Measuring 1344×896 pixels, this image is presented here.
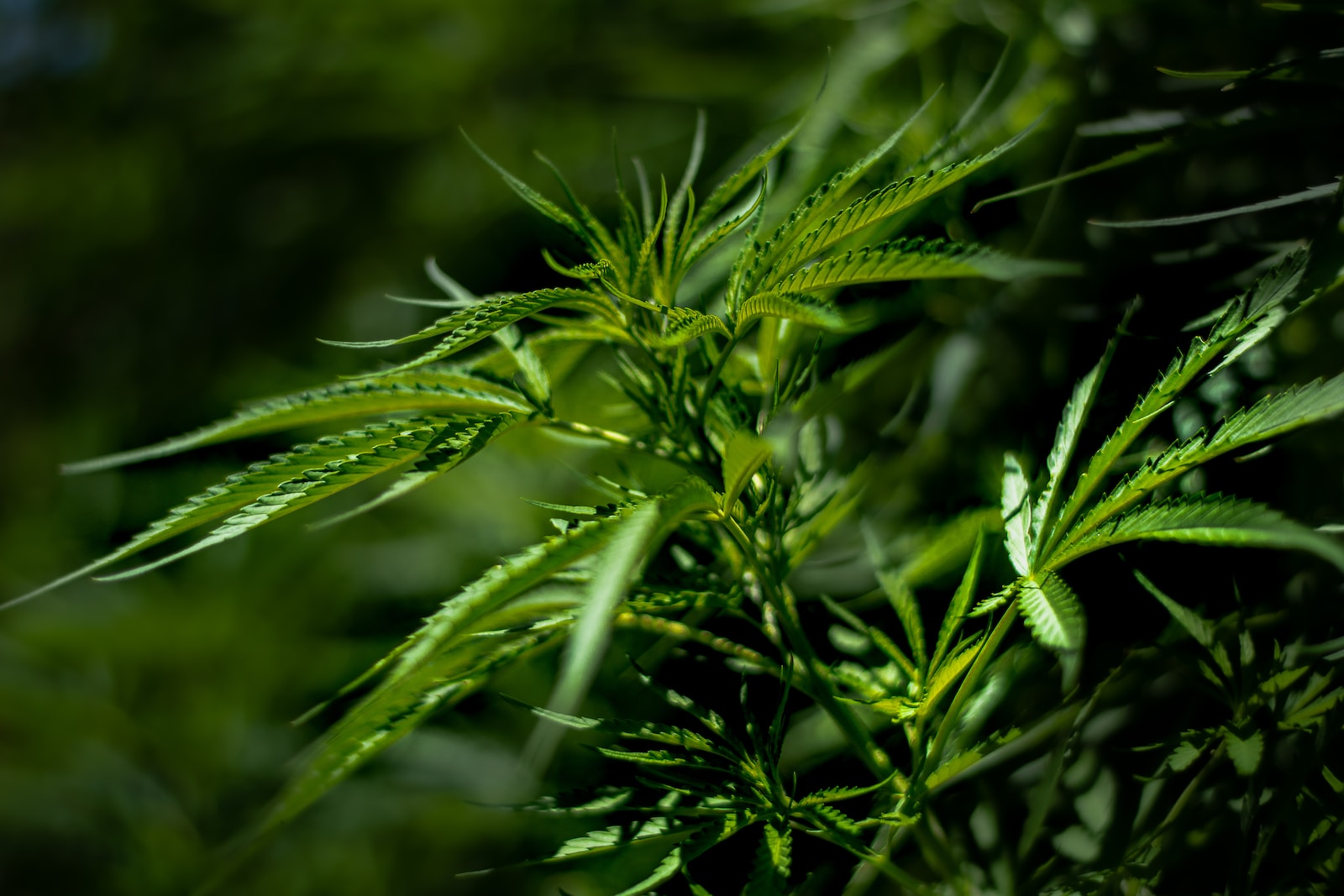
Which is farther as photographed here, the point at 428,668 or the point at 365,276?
the point at 365,276

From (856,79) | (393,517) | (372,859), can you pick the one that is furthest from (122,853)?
(856,79)

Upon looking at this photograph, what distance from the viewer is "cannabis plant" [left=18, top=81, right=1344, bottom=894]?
0.25 m

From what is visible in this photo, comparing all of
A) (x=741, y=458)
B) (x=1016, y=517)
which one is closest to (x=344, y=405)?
(x=741, y=458)

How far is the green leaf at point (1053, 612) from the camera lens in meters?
0.22

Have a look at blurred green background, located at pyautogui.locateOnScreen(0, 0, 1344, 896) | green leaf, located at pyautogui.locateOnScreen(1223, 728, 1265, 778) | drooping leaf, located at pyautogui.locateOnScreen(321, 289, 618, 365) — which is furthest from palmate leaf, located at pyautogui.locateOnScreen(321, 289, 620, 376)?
green leaf, located at pyautogui.locateOnScreen(1223, 728, 1265, 778)

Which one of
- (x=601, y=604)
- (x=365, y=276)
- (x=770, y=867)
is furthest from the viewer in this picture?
(x=365, y=276)

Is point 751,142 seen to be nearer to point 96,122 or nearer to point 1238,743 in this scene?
point 1238,743

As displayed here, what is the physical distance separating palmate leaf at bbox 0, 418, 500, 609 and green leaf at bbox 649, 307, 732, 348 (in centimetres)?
8

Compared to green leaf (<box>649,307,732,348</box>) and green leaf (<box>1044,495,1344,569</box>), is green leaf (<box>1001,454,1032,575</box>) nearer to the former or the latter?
green leaf (<box>1044,495,1344,569</box>)

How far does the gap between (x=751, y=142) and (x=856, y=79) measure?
90 millimetres

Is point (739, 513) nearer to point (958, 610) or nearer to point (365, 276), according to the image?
point (958, 610)

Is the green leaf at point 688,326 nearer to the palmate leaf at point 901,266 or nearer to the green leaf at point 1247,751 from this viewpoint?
the palmate leaf at point 901,266

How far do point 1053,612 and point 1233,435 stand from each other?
8cm

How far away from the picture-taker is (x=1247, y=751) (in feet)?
1.00
